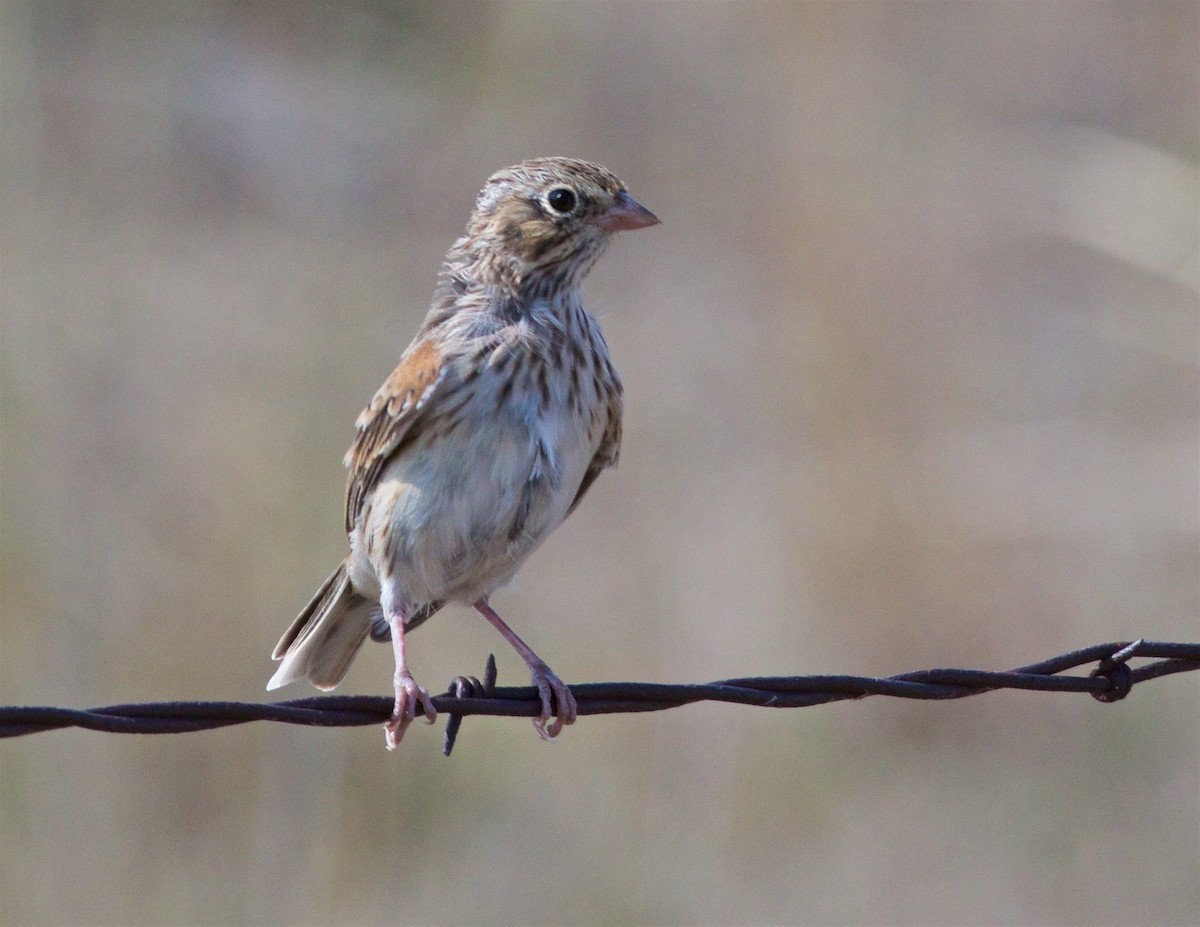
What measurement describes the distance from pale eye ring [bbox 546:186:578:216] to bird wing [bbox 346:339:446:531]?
65cm

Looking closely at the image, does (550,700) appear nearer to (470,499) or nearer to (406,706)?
(406,706)

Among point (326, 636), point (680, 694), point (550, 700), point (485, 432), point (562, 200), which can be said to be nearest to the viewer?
point (680, 694)

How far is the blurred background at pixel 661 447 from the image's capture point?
6.82 m

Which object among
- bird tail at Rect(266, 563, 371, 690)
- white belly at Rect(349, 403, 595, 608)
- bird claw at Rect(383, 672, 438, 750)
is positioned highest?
white belly at Rect(349, 403, 595, 608)

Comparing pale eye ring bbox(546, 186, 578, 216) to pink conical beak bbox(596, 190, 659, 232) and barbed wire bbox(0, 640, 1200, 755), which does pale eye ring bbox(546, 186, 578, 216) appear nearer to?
pink conical beak bbox(596, 190, 659, 232)

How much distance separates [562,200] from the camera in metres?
5.09

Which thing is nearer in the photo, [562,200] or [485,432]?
[485,432]

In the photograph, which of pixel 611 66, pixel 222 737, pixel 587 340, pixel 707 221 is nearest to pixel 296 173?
pixel 611 66

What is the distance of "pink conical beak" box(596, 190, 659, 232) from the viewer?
508 centimetres

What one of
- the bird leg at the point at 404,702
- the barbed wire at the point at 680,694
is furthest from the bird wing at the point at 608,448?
the barbed wire at the point at 680,694

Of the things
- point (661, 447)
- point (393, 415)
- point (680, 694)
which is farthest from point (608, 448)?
point (661, 447)

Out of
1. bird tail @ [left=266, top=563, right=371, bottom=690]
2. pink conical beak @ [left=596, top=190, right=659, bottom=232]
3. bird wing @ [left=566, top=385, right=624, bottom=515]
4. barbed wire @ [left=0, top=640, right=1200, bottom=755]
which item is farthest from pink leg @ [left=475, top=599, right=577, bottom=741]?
pink conical beak @ [left=596, top=190, right=659, bottom=232]

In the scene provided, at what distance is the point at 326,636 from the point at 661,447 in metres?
4.50

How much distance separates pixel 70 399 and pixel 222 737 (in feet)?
6.12
